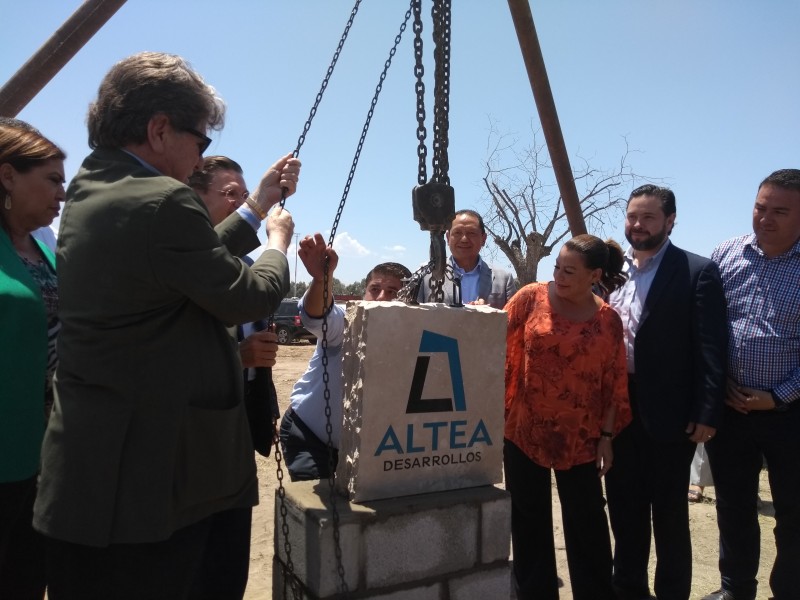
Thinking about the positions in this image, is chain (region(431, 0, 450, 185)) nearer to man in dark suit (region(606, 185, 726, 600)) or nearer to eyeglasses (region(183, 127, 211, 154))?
eyeglasses (region(183, 127, 211, 154))

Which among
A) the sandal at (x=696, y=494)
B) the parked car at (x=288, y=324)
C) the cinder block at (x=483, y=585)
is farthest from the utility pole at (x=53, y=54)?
the parked car at (x=288, y=324)

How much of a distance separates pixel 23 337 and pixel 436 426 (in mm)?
1452

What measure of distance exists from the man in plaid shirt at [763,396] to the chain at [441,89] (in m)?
1.90

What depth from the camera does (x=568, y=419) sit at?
2980mm

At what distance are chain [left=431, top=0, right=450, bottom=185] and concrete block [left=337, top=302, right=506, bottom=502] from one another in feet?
1.92

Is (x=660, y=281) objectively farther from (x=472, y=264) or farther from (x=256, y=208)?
(x=256, y=208)

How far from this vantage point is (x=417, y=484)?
225cm

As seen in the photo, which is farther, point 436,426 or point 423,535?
point 436,426

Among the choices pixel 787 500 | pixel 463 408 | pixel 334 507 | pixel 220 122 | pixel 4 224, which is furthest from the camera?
pixel 787 500

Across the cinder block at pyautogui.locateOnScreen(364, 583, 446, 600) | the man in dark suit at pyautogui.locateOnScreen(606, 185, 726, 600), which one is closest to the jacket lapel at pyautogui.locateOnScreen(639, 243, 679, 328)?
the man in dark suit at pyautogui.locateOnScreen(606, 185, 726, 600)

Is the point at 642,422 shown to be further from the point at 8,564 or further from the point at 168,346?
the point at 8,564

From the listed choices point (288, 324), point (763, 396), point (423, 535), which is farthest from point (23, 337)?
point (288, 324)

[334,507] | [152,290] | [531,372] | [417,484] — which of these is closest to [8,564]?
[334,507]

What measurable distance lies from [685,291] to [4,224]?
3070mm
